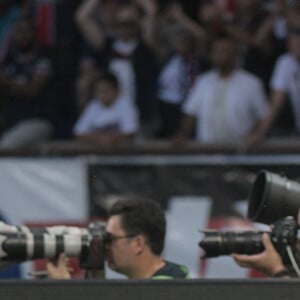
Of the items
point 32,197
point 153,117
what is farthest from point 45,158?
point 153,117

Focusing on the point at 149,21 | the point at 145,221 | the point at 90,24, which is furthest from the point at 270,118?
the point at 145,221

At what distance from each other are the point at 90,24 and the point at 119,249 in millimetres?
5121

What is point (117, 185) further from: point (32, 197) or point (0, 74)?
point (0, 74)

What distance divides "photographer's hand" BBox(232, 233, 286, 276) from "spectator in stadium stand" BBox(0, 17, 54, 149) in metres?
5.16

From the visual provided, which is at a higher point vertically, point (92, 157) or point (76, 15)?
point (76, 15)

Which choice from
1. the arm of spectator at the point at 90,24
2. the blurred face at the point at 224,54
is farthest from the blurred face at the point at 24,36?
the blurred face at the point at 224,54

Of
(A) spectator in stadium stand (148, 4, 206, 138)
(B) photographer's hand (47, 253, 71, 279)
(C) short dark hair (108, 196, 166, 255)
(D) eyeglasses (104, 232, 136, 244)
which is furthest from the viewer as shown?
(A) spectator in stadium stand (148, 4, 206, 138)

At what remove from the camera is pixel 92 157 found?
9.16 m

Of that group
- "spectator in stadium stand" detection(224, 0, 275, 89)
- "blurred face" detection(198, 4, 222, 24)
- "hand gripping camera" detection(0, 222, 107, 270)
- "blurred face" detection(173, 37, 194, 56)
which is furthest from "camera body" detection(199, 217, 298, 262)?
"blurred face" detection(198, 4, 222, 24)

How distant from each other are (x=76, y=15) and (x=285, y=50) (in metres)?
1.98

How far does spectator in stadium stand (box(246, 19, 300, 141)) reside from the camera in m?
9.22

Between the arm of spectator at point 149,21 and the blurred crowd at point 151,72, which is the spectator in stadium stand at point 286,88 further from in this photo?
the arm of spectator at point 149,21

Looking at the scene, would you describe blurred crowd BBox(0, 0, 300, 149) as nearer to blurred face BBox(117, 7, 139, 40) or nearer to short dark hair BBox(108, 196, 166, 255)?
blurred face BBox(117, 7, 139, 40)

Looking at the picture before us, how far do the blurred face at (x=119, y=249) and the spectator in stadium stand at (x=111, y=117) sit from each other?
146 inches
